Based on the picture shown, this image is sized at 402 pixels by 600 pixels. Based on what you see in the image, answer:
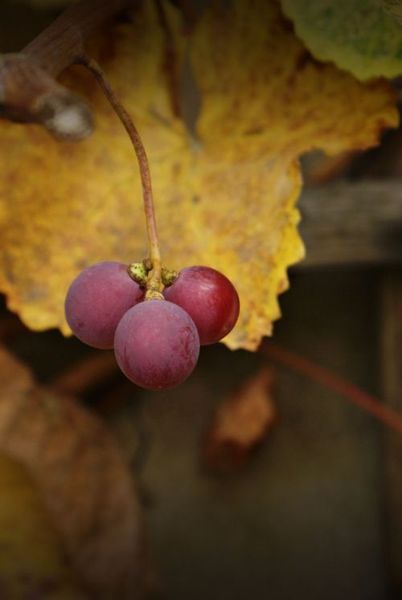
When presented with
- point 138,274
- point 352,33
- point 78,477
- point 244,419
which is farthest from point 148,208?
point 244,419

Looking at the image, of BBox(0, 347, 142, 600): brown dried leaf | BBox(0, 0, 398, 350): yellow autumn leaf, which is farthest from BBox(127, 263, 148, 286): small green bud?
BBox(0, 347, 142, 600): brown dried leaf

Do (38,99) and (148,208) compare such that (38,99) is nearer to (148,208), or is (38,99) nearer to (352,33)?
(148,208)

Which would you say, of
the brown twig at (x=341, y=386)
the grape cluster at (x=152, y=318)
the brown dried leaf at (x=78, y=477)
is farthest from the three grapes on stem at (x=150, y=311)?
the brown twig at (x=341, y=386)

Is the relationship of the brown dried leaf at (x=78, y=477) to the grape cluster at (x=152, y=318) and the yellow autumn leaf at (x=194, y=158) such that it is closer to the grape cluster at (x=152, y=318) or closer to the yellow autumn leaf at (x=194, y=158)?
the yellow autumn leaf at (x=194, y=158)

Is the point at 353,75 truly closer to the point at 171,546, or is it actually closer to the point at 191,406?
the point at 191,406

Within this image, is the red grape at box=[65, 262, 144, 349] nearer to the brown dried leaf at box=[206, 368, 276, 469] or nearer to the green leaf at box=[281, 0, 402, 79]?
the green leaf at box=[281, 0, 402, 79]

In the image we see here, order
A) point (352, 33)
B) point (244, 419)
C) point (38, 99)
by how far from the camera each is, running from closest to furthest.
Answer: point (38, 99), point (352, 33), point (244, 419)
